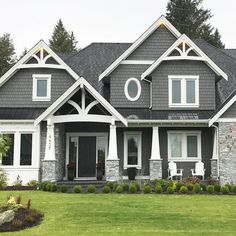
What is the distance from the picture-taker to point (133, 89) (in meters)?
23.5

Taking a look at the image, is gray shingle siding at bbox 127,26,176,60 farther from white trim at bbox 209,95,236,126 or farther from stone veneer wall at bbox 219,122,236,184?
stone veneer wall at bbox 219,122,236,184

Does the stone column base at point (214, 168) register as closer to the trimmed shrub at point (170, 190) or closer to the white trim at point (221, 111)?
the white trim at point (221, 111)

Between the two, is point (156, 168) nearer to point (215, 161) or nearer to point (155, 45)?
point (215, 161)

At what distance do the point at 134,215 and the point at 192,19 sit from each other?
47466mm

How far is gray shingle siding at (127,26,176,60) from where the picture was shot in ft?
77.6

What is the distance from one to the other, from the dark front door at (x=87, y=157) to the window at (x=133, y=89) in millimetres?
3052

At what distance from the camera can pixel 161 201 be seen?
14.8 m

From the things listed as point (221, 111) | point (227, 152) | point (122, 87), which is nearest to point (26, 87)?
point (122, 87)

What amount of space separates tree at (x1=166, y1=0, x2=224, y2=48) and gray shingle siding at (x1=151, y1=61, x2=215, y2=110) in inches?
1248

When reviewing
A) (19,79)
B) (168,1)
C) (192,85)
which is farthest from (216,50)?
(168,1)

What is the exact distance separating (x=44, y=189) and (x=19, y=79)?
7282 mm

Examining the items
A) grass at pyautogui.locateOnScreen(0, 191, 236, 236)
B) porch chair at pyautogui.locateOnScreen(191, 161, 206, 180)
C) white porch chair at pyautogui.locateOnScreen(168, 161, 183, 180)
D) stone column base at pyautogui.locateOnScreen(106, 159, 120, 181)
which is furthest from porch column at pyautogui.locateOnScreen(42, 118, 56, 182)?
porch chair at pyautogui.locateOnScreen(191, 161, 206, 180)

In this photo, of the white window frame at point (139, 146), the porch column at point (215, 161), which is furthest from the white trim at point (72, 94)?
the porch column at point (215, 161)

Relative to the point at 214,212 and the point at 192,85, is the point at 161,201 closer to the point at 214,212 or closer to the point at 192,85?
the point at 214,212
